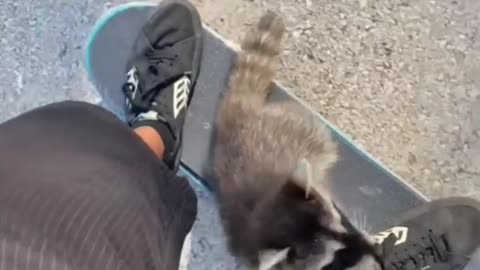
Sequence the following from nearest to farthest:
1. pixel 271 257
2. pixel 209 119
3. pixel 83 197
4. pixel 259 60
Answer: pixel 83 197, pixel 271 257, pixel 259 60, pixel 209 119

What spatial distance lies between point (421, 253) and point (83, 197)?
72 cm

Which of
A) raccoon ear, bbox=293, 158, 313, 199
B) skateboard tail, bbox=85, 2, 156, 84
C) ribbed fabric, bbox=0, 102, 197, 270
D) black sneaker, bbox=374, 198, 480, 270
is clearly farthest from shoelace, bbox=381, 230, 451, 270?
skateboard tail, bbox=85, 2, 156, 84

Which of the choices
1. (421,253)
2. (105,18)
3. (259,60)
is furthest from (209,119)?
(421,253)

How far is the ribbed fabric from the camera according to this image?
0.93m

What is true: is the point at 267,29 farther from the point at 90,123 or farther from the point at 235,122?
the point at 90,123

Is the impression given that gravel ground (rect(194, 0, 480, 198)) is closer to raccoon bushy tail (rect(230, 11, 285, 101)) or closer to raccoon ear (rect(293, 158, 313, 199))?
raccoon bushy tail (rect(230, 11, 285, 101))

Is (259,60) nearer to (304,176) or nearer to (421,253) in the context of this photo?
(304,176)

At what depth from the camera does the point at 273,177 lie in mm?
1257

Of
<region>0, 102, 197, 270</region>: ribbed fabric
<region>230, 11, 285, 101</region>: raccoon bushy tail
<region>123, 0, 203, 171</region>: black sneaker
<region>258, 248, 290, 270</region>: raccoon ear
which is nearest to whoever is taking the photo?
<region>0, 102, 197, 270</region>: ribbed fabric

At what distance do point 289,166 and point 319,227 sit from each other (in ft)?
0.39

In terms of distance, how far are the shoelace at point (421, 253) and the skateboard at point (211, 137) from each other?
0.15 feet

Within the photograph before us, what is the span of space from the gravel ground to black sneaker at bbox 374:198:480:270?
43 millimetres

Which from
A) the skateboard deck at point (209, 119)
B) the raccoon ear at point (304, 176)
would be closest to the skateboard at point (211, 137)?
the skateboard deck at point (209, 119)

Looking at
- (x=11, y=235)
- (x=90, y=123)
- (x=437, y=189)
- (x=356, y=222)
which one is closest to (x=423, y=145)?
(x=437, y=189)
